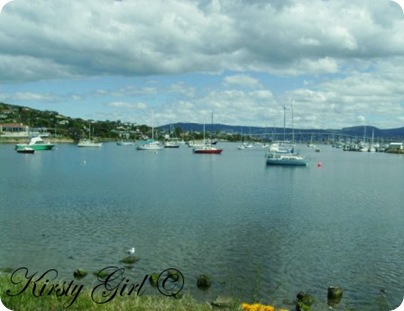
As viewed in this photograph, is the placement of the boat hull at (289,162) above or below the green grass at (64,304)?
below

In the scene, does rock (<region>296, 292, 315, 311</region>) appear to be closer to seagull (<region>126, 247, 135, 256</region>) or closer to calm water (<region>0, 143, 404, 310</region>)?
calm water (<region>0, 143, 404, 310</region>)

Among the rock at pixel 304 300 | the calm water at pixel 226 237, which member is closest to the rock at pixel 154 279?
the calm water at pixel 226 237

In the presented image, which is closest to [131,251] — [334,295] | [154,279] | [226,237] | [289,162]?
[154,279]

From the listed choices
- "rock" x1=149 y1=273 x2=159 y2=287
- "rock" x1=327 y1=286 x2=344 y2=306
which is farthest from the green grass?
"rock" x1=327 y1=286 x2=344 y2=306

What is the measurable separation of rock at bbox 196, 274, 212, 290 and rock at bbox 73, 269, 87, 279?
4.34 meters

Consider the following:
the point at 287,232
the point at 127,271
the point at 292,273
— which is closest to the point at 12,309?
the point at 127,271

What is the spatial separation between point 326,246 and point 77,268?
12277mm

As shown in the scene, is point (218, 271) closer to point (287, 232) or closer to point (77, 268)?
point (77, 268)

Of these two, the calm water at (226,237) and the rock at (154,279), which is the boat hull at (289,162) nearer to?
the calm water at (226,237)

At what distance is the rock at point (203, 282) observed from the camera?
17609 mm

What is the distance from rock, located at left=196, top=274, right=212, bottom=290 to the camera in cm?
1761

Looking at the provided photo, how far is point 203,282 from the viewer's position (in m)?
17.8

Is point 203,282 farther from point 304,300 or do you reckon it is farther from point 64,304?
point 64,304

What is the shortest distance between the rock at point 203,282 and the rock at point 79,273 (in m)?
4.34
